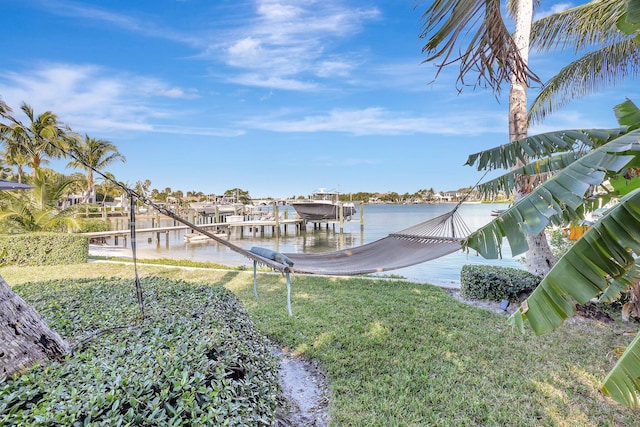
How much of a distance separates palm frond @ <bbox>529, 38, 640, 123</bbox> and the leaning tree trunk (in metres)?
6.75

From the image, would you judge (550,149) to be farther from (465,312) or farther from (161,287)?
(161,287)

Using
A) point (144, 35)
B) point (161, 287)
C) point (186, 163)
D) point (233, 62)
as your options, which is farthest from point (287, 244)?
point (161, 287)

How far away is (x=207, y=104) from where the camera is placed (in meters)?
11.4

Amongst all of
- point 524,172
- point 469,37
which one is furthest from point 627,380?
point 469,37

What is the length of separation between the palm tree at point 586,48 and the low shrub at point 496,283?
3366 mm

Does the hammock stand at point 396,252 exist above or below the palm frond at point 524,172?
below

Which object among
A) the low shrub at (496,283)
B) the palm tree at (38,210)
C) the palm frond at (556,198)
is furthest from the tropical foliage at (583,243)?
the palm tree at (38,210)

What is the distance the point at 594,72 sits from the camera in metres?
5.07

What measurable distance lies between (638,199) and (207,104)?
1203cm

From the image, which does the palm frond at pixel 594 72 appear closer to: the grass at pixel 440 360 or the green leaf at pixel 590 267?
the grass at pixel 440 360

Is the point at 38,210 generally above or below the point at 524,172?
below

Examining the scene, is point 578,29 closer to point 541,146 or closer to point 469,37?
point 541,146

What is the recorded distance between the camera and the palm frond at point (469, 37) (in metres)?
2.06

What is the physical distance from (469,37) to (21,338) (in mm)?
3038
